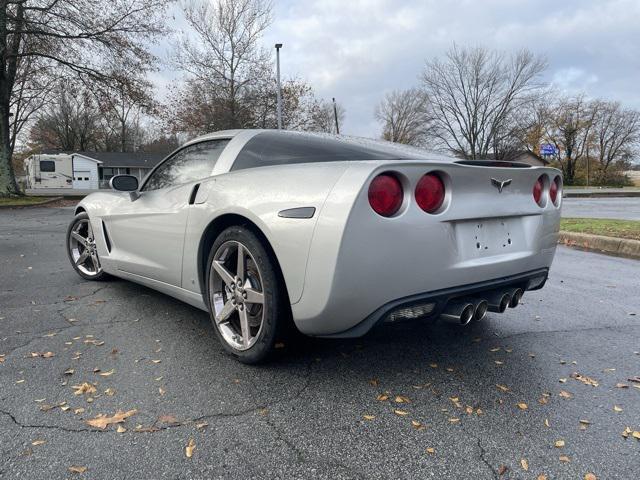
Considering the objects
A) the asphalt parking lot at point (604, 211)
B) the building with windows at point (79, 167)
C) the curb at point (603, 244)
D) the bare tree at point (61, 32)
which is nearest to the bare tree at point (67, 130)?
the building with windows at point (79, 167)

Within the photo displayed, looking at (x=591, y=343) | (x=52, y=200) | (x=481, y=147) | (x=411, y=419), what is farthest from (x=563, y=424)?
(x=481, y=147)

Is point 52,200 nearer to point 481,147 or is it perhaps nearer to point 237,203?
point 237,203

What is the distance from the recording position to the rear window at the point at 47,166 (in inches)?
1953

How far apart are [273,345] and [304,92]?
30.9m

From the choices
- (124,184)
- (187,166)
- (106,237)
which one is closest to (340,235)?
(187,166)

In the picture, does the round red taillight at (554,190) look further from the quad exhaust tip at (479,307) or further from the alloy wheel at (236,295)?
the alloy wheel at (236,295)

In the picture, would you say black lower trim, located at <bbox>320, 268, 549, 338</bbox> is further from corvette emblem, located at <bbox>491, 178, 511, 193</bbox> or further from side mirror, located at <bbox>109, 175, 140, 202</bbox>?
side mirror, located at <bbox>109, 175, 140, 202</bbox>

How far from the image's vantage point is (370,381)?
2.40 metres

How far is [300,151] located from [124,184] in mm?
2028

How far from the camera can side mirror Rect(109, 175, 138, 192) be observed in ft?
12.9

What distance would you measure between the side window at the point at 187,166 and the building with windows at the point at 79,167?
48.8 meters

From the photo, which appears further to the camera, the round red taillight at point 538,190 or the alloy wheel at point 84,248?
the alloy wheel at point 84,248

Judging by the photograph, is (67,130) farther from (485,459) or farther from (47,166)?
(485,459)

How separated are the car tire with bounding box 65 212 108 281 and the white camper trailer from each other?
52.8 metres
